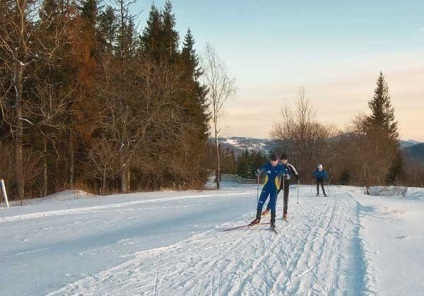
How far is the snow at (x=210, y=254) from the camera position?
6.34 m

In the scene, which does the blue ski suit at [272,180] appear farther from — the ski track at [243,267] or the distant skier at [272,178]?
the ski track at [243,267]

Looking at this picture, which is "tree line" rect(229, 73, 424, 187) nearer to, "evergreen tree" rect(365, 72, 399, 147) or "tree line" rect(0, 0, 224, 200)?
"evergreen tree" rect(365, 72, 399, 147)

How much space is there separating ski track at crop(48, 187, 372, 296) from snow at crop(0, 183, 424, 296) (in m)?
0.02

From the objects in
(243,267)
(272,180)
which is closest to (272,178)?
(272,180)

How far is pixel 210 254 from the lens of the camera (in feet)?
27.4

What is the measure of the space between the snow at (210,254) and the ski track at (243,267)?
0.05 feet

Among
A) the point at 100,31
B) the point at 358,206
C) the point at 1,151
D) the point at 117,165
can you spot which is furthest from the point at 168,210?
the point at 100,31

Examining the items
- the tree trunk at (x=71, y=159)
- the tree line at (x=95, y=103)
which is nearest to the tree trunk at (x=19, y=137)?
the tree line at (x=95, y=103)

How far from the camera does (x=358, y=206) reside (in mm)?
17641

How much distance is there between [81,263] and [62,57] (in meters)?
22.7

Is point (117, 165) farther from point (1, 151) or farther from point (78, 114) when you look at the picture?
point (1, 151)

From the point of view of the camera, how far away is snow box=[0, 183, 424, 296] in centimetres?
634

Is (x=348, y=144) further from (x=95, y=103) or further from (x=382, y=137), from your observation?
(x=95, y=103)

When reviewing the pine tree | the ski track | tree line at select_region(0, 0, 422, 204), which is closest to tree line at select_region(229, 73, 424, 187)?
the pine tree
